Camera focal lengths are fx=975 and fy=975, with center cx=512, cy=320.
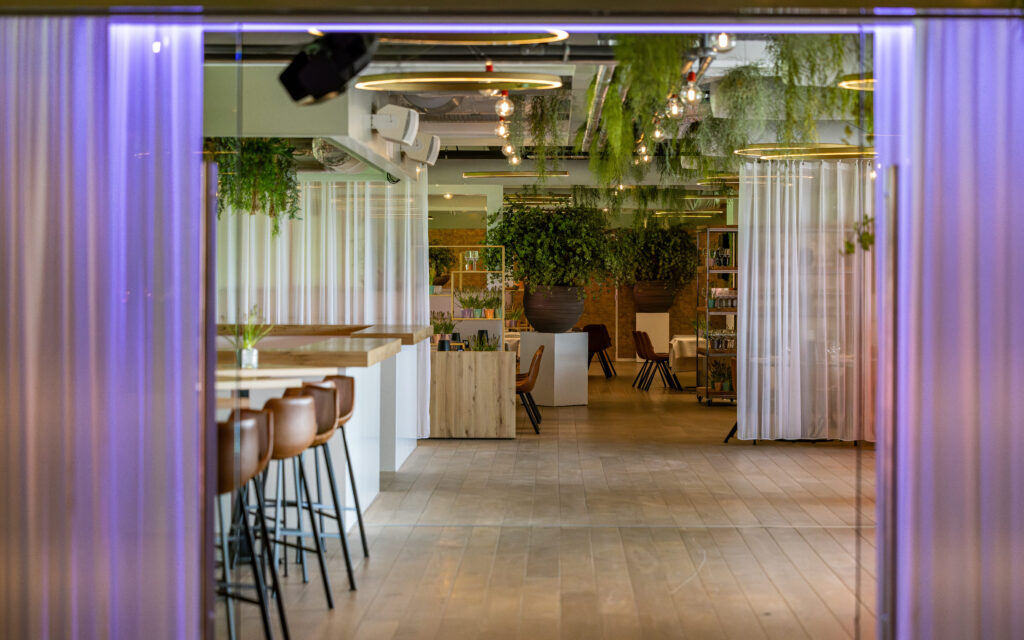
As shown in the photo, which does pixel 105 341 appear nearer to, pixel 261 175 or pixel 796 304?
pixel 261 175

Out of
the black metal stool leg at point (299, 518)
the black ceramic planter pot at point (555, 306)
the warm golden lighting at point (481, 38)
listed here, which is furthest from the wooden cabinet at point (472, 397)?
the warm golden lighting at point (481, 38)

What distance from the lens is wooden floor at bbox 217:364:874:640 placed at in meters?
4.11

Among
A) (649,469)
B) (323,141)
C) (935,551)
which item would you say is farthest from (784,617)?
(323,141)

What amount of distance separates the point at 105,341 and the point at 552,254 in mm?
8185

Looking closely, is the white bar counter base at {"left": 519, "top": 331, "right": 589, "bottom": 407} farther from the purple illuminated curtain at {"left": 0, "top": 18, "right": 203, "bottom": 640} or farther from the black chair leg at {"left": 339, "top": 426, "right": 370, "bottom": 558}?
the purple illuminated curtain at {"left": 0, "top": 18, "right": 203, "bottom": 640}

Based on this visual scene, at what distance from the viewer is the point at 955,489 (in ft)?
9.79

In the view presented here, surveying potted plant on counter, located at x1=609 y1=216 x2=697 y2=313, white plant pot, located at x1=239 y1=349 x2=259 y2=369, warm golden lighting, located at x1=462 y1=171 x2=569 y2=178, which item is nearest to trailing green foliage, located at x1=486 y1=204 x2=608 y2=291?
warm golden lighting, located at x1=462 y1=171 x2=569 y2=178

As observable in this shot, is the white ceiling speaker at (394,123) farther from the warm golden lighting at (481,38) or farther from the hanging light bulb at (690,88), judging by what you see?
the warm golden lighting at (481,38)

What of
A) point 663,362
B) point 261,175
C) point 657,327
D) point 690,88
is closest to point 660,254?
point 657,327

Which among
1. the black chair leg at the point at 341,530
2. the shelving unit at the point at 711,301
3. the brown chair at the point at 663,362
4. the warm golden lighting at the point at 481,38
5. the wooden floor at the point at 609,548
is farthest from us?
the brown chair at the point at 663,362

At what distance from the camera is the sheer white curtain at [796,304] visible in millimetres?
8414

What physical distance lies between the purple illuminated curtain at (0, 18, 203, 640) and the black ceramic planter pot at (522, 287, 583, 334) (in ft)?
27.3

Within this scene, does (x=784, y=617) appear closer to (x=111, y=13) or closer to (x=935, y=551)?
(x=935, y=551)

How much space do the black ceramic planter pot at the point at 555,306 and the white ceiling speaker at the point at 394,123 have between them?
14.5 feet
